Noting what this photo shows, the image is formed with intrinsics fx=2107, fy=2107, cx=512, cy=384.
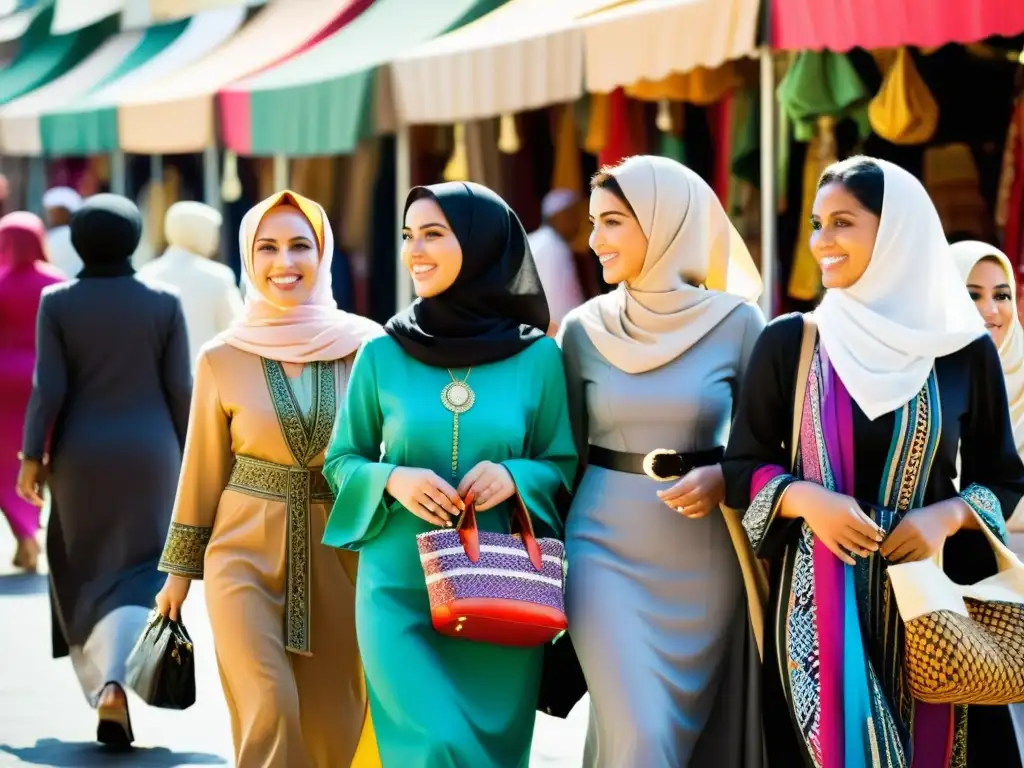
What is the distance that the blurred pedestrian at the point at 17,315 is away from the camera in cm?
970

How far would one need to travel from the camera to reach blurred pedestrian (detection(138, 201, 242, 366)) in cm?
1101

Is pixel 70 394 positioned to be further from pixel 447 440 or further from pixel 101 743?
pixel 447 440

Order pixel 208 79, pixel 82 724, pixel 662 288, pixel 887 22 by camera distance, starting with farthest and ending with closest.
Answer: pixel 208 79
pixel 887 22
pixel 82 724
pixel 662 288

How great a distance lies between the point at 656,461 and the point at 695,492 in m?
0.11

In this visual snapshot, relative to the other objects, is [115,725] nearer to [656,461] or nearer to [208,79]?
[656,461]

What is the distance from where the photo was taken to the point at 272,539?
5.34 meters

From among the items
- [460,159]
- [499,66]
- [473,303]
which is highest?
[499,66]

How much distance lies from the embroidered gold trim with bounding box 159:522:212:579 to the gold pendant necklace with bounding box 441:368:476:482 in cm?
96

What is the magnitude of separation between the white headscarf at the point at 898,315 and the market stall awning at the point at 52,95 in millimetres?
15244

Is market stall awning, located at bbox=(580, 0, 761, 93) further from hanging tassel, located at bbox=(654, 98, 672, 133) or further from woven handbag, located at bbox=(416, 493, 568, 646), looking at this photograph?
woven handbag, located at bbox=(416, 493, 568, 646)

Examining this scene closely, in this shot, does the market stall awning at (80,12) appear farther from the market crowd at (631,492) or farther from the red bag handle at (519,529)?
the red bag handle at (519,529)

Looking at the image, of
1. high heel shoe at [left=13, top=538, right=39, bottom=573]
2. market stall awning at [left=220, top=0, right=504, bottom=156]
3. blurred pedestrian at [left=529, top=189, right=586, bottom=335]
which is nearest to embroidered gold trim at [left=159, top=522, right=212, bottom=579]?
blurred pedestrian at [left=529, top=189, right=586, bottom=335]

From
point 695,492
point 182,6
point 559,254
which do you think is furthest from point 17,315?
point 182,6

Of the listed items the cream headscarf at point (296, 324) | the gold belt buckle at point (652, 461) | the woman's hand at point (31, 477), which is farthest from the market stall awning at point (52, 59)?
the gold belt buckle at point (652, 461)
